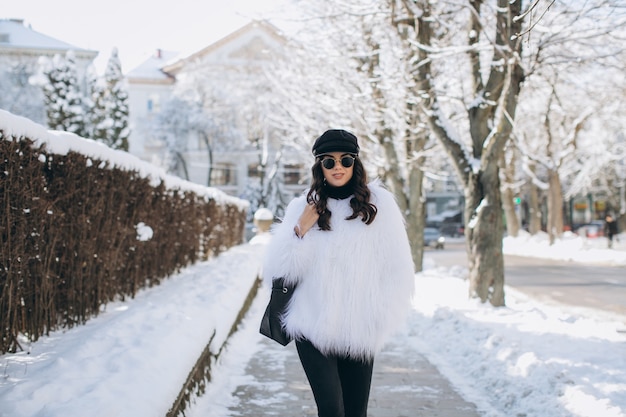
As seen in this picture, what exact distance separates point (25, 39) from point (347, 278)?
47.2 m

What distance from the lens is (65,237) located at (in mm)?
5355

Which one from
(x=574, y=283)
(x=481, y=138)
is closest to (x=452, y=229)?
(x=574, y=283)

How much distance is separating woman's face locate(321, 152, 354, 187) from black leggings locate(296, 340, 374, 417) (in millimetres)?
846

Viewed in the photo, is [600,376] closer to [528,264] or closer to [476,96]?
[476,96]

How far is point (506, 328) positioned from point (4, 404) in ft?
18.1

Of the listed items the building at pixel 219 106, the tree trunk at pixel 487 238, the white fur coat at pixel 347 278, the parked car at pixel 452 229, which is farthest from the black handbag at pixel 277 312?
the parked car at pixel 452 229

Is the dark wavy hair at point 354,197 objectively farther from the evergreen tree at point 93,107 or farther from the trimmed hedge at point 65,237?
the evergreen tree at point 93,107

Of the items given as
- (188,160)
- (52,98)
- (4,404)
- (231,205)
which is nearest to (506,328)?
(4,404)

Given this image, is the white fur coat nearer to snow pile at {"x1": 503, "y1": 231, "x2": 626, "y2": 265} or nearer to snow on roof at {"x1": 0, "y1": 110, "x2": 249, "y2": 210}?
snow on roof at {"x1": 0, "y1": 110, "x2": 249, "y2": 210}

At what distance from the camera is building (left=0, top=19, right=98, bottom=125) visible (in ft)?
117

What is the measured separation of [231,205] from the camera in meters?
19.1

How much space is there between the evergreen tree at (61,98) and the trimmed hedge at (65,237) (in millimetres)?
24452

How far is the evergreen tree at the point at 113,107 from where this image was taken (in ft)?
Answer: 111

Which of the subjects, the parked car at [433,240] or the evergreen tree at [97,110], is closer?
the evergreen tree at [97,110]
